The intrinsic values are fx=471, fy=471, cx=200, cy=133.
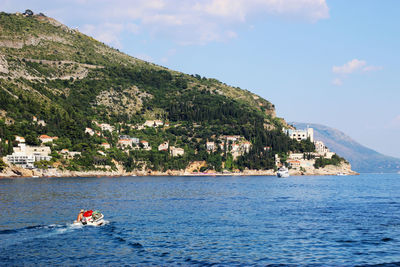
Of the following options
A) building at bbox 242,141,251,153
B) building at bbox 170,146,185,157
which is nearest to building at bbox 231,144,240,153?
building at bbox 242,141,251,153

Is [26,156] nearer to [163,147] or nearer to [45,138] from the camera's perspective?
[45,138]

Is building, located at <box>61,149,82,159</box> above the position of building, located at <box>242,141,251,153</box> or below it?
below

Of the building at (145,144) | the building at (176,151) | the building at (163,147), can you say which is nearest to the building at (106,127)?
the building at (145,144)

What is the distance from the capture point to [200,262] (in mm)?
30953

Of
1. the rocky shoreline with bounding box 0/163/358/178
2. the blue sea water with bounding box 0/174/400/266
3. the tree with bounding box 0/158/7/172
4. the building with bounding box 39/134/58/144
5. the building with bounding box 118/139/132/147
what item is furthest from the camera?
the building with bounding box 118/139/132/147

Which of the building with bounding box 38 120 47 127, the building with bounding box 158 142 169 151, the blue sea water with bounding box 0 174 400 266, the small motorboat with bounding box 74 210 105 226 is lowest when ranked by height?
the blue sea water with bounding box 0 174 400 266

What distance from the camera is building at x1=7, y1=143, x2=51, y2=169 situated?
13588cm

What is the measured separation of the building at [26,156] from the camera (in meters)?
136

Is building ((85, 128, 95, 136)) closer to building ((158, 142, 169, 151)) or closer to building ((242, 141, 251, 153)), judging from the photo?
building ((158, 142, 169, 151))

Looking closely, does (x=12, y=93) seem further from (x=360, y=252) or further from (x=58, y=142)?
(x=360, y=252)

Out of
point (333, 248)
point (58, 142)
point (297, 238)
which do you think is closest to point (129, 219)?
point (297, 238)

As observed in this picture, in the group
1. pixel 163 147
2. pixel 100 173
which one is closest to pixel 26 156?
pixel 100 173

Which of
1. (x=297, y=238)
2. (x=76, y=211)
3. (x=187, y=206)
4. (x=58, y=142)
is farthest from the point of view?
(x=58, y=142)

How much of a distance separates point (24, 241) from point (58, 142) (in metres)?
125
